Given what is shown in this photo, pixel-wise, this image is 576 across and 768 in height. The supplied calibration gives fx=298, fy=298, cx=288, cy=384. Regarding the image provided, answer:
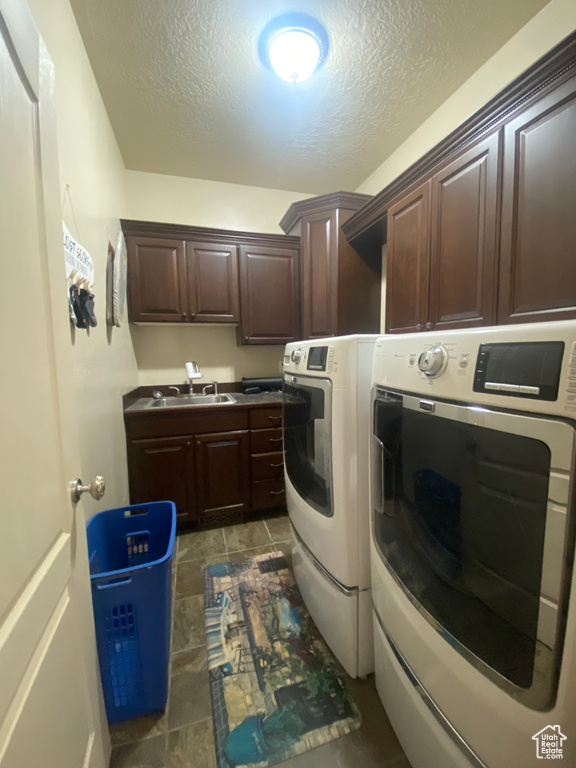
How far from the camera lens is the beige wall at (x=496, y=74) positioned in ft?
4.09

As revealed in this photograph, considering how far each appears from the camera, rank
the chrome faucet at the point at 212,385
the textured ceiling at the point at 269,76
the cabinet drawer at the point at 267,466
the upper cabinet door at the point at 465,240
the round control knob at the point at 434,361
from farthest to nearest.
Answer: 1. the chrome faucet at the point at 212,385
2. the cabinet drawer at the point at 267,466
3. the textured ceiling at the point at 269,76
4. the upper cabinet door at the point at 465,240
5. the round control knob at the point at 434,361

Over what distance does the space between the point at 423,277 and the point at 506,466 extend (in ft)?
4.03

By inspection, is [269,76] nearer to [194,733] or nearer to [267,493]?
[267,493]

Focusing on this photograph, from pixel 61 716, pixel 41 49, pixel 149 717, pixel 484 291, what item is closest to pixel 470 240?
pixel 484 291

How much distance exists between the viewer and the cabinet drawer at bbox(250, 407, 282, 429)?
2.20 m

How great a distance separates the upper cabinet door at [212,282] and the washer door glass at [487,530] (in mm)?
1896

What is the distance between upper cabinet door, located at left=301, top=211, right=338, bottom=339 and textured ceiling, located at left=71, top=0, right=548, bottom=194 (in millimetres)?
496

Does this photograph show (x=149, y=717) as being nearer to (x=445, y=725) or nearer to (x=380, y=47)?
(x=445, y=725)

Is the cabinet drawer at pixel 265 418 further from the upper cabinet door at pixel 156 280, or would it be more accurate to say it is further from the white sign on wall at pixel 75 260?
the white sign on wall at pixel 75 260

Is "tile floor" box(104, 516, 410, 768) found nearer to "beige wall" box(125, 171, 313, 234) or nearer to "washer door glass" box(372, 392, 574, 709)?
"washer door glass" box(372, 392, 574, 709)

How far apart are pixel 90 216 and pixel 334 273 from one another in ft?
5.10

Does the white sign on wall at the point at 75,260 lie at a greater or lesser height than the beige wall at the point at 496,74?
lesser

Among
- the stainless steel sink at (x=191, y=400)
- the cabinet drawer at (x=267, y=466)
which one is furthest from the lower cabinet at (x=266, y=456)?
the stainless steel sink at (x=191, y=400)

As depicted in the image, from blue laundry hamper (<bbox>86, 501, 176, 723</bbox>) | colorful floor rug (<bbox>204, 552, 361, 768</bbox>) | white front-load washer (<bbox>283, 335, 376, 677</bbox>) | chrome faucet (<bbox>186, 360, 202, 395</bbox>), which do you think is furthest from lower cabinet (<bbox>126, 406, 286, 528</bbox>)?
blue laundry hamper (<bbox>86, 501, 176, 723</bbox>)
